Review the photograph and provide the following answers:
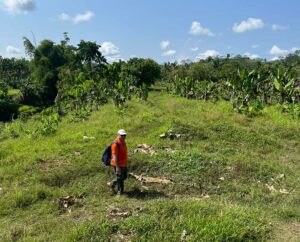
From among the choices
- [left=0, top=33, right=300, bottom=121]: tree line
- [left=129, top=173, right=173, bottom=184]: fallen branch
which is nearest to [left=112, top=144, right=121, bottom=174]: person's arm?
[left=129, top=173, right=173, bottom=184]: fallen branch

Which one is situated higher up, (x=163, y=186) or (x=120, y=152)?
(x=120, y=152)

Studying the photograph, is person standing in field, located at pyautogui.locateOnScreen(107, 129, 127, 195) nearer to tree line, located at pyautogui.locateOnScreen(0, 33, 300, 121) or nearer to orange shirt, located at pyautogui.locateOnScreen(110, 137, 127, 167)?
orange shirt, located at pyautogui.locateOnScreen(110, 137, 127, 167)

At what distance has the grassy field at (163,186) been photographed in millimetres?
6859

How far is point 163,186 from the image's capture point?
990 cm

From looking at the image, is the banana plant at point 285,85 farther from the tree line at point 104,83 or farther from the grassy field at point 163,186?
the grassy field at point 163,186

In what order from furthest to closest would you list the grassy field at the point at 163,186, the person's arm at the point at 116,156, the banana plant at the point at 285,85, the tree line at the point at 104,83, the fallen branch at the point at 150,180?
1. the tree line at the point at 104,83
2. the banana plant at the point at 285,85
3. the fallen branch at the point at 150,180
4. the person's arm at the point at 116,156
5. the grassy field at the point at 163,186

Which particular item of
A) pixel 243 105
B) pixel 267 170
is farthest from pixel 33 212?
pixel 243 105

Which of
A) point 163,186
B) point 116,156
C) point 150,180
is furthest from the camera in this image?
point 150,180

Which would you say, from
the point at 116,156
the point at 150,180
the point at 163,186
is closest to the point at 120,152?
the point at 116,156

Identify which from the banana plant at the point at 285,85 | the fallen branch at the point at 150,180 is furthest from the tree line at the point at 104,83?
the fallen branch at the point at 150,180

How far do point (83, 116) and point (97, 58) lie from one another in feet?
88.7

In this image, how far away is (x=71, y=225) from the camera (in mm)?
7441

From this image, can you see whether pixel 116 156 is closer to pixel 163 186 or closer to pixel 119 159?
pixel 119 159

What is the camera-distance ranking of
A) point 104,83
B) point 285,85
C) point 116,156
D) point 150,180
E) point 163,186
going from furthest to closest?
point 104,83, point 285,85, point 150,180, point 163,186, point 116,156
